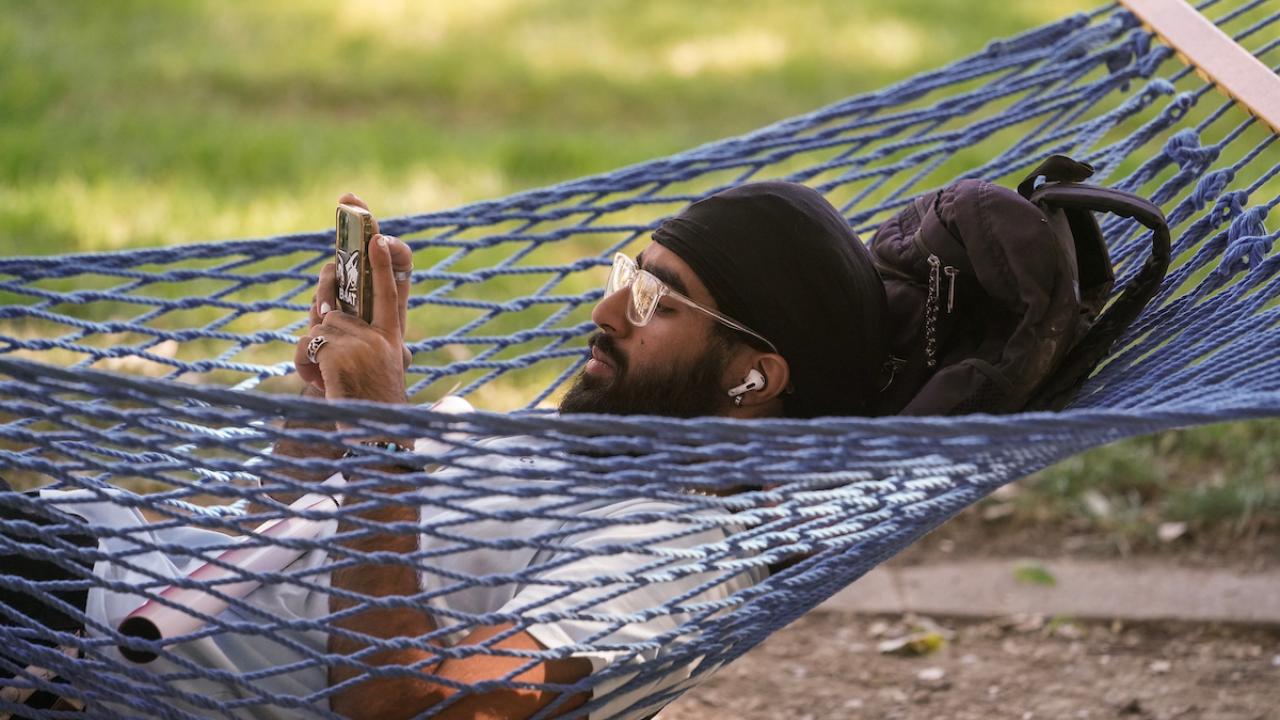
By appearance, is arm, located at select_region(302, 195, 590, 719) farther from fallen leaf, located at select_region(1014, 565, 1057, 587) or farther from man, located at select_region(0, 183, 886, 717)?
fallen leaf, located at select_region(1014, 565, 1057, 587)

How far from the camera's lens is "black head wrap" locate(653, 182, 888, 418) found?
2021 millimetres

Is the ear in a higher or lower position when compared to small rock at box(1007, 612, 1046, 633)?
higher

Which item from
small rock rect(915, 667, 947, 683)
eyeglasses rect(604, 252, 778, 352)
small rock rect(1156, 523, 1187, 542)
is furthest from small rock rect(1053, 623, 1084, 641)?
eyeglasses rect(604, 252, 778, 352)

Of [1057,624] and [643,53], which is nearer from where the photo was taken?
[1057,624]

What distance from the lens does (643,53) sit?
6.32 metres

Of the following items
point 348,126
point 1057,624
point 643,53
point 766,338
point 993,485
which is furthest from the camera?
point 643,53

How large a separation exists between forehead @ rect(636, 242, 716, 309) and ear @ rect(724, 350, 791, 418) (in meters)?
0.09

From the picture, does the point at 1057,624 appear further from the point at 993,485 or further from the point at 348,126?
the point at 348,126

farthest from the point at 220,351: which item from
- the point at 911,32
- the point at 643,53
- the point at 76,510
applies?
the point at 911,32

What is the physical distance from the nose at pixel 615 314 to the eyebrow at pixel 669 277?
43mm

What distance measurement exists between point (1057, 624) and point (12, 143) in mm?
3682

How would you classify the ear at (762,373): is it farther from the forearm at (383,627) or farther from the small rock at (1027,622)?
the small rock at (1027,622)

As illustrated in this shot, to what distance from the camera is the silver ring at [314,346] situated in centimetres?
186

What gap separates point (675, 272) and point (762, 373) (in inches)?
7.4
